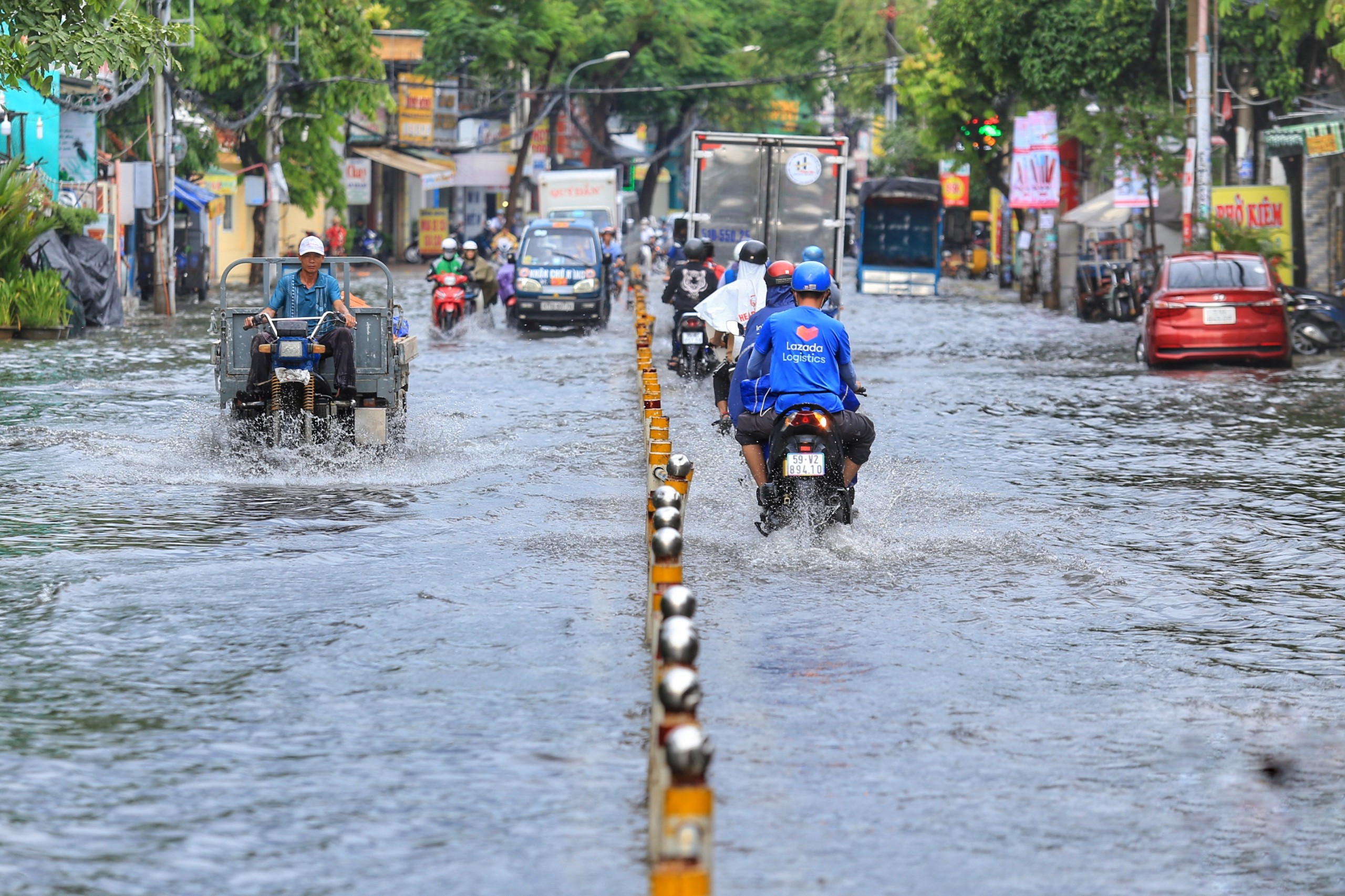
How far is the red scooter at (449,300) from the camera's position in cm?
2953

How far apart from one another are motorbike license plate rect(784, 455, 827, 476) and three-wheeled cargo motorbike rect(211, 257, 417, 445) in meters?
4.50

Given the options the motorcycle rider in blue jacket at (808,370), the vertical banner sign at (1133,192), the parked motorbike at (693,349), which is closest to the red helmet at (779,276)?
the motorcycle rider in blue jacket at (808,370)

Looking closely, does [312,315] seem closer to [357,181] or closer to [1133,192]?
[1133,192]

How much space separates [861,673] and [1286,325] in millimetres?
17772

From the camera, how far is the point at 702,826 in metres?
4.62

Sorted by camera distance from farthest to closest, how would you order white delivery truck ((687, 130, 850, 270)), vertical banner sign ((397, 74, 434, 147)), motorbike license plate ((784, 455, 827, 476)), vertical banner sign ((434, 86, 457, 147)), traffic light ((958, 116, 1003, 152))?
vertical banner sign ((434, 86, 457, 147)), vertical banner sign ((397, 74, 434, 147)), traffic light ((958, 116, 1003, 152)), white delivery truck ((687, 130, 850, 270)), motorbike license plate ((784, 455, 827, 476))

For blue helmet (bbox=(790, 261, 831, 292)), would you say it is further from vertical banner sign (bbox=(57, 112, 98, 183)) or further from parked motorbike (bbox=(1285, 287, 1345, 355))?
vertical banner sign (bbox=(57, 112, 98, 183))

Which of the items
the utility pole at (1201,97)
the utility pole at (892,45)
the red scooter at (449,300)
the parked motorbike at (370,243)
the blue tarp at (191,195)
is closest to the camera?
the red scooter at (449,300)

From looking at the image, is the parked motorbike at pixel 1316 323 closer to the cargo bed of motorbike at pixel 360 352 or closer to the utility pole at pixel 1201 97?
the utility pole at pixel 1201 97

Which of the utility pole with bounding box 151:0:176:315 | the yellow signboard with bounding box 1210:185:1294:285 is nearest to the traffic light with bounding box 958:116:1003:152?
the yellow signboard with bounding box 1210:185:1294:285

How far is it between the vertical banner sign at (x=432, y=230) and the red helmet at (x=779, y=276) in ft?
182

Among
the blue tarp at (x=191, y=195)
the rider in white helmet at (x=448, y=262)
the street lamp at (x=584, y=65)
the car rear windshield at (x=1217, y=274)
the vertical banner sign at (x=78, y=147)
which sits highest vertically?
the street lamp at (x=584, y=65)

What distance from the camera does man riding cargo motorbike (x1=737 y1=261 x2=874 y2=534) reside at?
10805mm

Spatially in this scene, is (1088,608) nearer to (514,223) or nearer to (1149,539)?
(1149,539)
